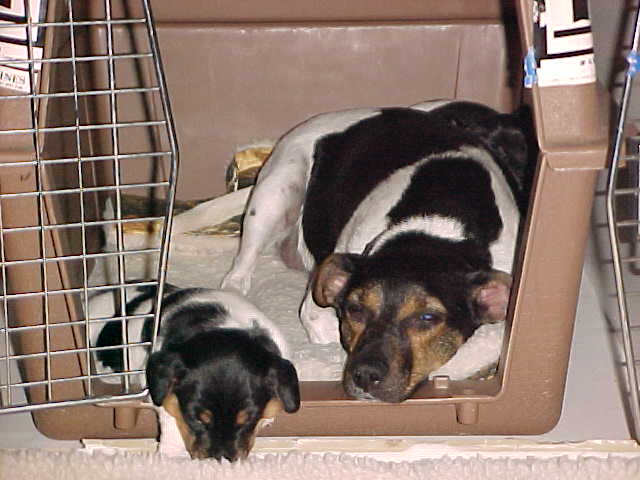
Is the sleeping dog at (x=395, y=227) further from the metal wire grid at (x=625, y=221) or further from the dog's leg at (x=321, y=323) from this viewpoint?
the metal wire grid at (x=625, y=221)

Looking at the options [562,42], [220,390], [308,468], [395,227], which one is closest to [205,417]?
[220,390]

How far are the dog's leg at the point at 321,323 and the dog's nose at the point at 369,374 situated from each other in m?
0.53

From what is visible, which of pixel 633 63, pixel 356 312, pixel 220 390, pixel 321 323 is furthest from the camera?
pixel 321 323

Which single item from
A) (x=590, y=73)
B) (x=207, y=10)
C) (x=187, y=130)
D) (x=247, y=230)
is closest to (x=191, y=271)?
(x=247, y=230)

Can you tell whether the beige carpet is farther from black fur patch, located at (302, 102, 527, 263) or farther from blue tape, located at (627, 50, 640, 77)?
blue tape, located at (627, 50, 640, 77)

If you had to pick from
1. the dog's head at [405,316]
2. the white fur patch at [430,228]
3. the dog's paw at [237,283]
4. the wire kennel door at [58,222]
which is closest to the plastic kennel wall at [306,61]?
the wire kennel door at [58,222]

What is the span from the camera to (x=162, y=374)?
7.53 feet

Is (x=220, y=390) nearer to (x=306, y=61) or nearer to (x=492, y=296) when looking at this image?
(x=492, y=296)

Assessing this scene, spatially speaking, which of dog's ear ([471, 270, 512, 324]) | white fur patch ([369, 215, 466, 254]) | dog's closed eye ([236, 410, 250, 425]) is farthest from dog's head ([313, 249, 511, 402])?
dog's closed eye ([236, 410, 250, 425])

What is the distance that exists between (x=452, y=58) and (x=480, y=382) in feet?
5.12

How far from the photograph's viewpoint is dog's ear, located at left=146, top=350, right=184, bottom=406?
7.52 ft

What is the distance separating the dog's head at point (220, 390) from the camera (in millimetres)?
2291

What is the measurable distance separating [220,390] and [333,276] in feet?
1.58

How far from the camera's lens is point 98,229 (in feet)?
11.0
